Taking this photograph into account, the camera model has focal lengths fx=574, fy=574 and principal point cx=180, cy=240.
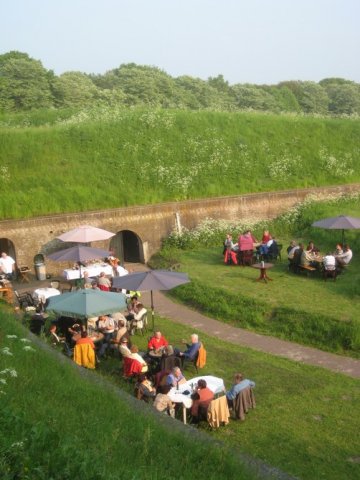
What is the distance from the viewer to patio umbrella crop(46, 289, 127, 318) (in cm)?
1331

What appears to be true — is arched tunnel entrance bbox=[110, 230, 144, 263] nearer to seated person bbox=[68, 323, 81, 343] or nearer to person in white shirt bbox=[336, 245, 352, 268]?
person in white shirt bbox=[336, 245, 352, 268]

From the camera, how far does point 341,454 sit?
9492 mm

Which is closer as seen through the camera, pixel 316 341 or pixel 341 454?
pixel 341 454

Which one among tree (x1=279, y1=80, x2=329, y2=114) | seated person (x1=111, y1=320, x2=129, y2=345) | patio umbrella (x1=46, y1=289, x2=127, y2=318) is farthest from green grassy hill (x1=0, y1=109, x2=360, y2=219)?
tree (x1=279, y1=80, x2=329, y2=114)

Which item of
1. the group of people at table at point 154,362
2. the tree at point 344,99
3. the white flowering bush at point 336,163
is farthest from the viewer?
the tree at point 344,99

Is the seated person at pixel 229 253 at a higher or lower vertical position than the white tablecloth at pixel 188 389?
higher

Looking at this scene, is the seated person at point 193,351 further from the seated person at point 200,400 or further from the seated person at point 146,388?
the seated person at point 200,400

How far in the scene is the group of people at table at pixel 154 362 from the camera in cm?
1060

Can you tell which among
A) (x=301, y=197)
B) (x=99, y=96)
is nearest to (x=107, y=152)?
(x=301, y=197)

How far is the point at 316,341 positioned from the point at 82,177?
14406 mm

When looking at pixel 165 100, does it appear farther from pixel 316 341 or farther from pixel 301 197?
pixel 316 341

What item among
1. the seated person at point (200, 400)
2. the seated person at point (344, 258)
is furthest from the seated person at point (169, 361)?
the seated person at point (344, 258)

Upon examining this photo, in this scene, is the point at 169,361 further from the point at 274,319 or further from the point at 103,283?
the point at 103,283

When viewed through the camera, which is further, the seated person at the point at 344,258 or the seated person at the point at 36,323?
the seated person at the point at 344,258
